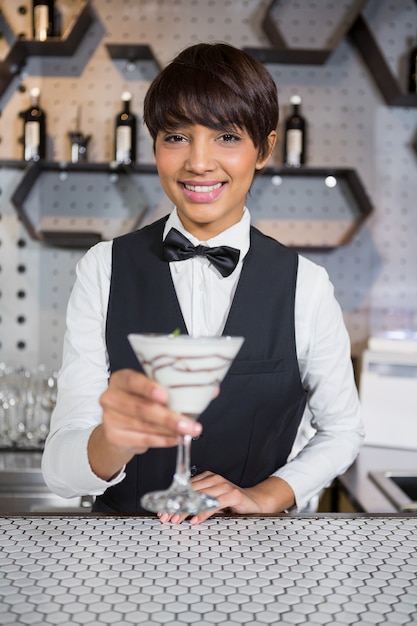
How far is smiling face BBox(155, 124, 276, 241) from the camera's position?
1.59 metres

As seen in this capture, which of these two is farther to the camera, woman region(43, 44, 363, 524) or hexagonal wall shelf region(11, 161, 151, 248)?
hexagonal wall shelf region(11, 161, 151, 248)

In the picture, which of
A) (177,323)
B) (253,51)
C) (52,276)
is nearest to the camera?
(177,323)

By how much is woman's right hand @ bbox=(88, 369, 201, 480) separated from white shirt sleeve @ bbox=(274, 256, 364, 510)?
0.74 metres

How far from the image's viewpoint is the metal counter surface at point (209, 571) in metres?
0.93

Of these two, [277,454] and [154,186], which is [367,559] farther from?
[154,186]

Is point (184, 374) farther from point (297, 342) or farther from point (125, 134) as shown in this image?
point (125, 134)

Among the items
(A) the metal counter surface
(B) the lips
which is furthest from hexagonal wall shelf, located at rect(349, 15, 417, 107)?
(A) the metal counter surface

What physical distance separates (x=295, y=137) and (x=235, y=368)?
2.30 m

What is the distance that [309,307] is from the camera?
5.87 feet

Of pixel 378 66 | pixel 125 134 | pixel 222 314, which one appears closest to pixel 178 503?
pixel 222 314

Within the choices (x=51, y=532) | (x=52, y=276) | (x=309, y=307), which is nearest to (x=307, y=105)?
(x=52, y=276)

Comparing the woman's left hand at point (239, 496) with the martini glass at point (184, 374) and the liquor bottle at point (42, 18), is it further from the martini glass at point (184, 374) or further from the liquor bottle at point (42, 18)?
the liquor bottle at point (42, 18)

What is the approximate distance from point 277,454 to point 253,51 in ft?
8.17

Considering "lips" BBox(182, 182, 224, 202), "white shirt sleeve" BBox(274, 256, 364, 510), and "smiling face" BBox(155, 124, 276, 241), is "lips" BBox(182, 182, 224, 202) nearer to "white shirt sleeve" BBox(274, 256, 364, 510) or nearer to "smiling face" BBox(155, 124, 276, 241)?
"smiling face" BBox(155, 124, 276, 241)
